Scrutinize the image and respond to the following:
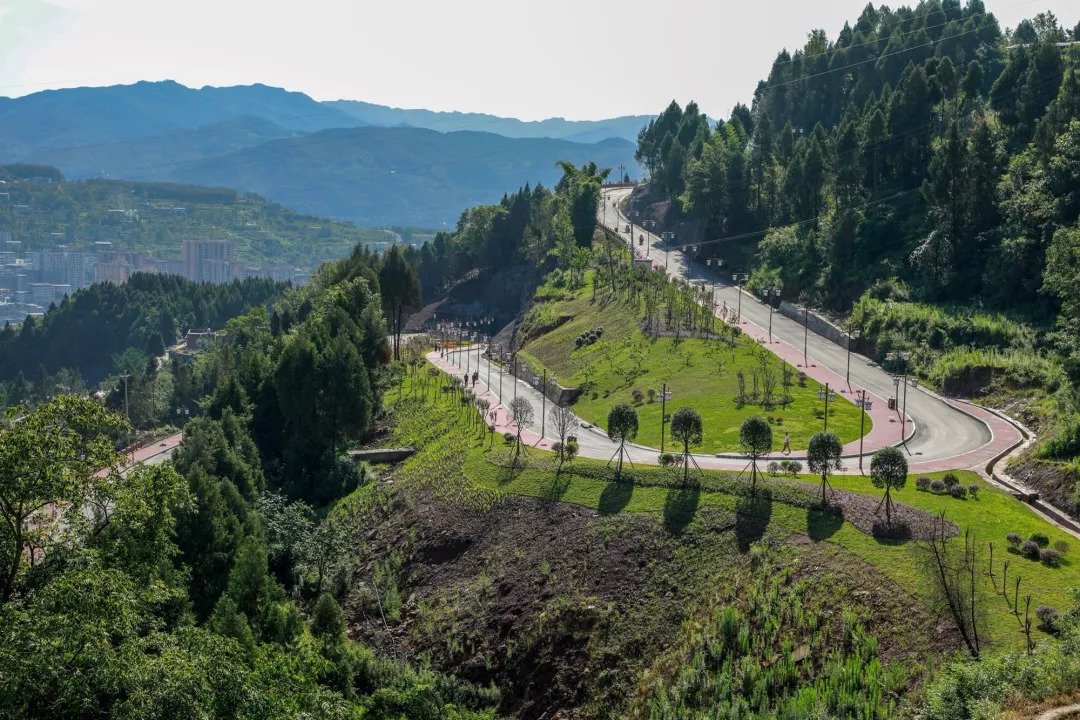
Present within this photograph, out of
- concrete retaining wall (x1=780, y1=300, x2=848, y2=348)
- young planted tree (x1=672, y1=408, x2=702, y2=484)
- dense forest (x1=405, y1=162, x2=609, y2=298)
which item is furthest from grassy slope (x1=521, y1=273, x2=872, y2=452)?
dense forest (x1=405, y1=162, x2=609, y2=298)

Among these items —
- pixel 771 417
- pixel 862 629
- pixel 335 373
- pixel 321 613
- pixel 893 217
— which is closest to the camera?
pixel 862 629

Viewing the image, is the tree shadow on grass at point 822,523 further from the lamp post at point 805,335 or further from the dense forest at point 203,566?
the lamp post at point 805,335

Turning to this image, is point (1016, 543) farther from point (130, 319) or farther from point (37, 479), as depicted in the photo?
point (130, 319)

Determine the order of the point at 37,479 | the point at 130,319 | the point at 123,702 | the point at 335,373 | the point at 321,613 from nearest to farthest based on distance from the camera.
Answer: the point at 123,702, the point at 37,479, the point at 321,613, the point at 335,373, the point at 130,319

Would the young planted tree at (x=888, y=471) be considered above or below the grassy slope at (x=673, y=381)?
above

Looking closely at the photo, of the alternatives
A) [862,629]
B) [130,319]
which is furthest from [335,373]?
[130,319]

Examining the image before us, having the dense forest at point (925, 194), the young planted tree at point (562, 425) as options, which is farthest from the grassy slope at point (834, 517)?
the dense forest at point (925, 194)

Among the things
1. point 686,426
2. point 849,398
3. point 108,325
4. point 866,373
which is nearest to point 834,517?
point 686,426
